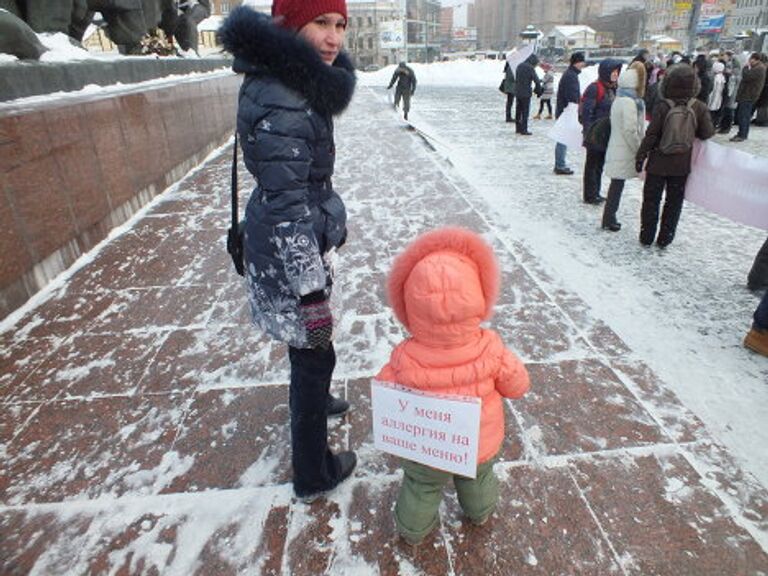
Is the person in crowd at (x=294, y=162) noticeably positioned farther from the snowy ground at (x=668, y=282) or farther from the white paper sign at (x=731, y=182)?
the white paper sign at (x=731, y=182)

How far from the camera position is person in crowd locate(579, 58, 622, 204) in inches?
240

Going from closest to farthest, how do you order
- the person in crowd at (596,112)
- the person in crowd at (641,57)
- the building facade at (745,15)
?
the person in crowd at (596,112), the person in crowd at (641,57), the building facade at (745,15)

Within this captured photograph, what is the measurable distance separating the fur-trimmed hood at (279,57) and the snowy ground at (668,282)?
2.40 m

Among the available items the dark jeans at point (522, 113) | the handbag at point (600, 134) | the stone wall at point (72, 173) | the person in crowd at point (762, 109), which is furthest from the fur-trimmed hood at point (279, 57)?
the person in crowd at point (762, 109)

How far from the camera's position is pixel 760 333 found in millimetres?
3141

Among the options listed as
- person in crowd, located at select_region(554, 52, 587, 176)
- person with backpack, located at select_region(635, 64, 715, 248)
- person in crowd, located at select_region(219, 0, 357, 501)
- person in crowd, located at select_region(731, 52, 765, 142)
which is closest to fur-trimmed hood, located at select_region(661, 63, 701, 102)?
person with backpack, located at select_region(635, 64, 715, 248)

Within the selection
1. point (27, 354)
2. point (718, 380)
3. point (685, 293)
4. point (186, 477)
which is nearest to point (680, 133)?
point (685, 293)

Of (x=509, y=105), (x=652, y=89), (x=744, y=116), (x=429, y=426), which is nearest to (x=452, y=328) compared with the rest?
(x=429, y=426)

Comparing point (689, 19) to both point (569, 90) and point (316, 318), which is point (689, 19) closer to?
point (569, 90)

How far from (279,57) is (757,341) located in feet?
10.6

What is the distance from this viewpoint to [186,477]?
7.50 feet

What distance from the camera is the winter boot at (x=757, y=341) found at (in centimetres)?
313

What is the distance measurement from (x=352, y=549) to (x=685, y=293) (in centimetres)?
332

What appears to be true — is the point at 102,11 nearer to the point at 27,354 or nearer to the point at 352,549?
the point at 27,354
